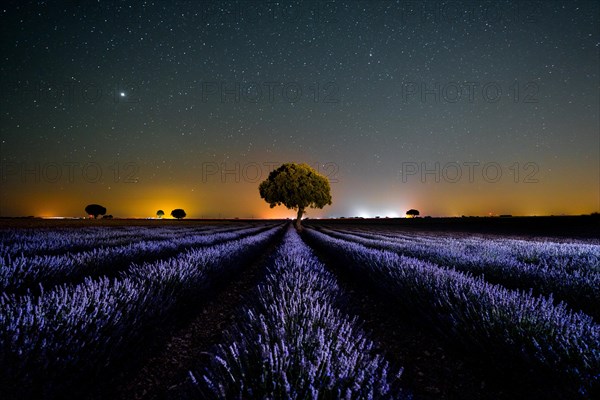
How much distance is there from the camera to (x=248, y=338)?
1.87 meters

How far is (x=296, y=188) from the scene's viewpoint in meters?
33.0

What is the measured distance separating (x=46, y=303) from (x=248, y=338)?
5.06 feet

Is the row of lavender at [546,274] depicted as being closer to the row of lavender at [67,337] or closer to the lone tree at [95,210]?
the row of lavender at [67,337]

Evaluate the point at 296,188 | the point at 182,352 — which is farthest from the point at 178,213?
the point at 182,352

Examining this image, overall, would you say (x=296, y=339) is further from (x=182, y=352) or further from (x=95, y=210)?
(x=95, y=210)

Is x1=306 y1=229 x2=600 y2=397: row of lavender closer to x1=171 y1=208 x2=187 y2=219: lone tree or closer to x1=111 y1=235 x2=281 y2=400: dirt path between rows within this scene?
x1=111 y1=235 x2=281 y2=400: dirt path between rows

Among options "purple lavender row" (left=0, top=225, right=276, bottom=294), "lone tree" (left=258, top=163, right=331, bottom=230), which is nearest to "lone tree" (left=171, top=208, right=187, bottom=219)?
"lone tree" (left=258, top=163, right=331, bottom=230)

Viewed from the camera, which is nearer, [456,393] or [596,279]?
[456,393]

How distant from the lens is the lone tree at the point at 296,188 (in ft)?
109

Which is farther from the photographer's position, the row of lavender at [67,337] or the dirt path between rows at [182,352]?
the dirt path between rows at [182,352]

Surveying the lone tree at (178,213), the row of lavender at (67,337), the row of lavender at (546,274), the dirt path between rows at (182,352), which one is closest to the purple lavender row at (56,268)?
the row of lavender at (67,337)

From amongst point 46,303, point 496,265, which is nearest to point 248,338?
point 46,303

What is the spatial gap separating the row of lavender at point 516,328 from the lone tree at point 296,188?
29.0 metres

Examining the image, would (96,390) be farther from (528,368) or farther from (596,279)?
(596,279)
